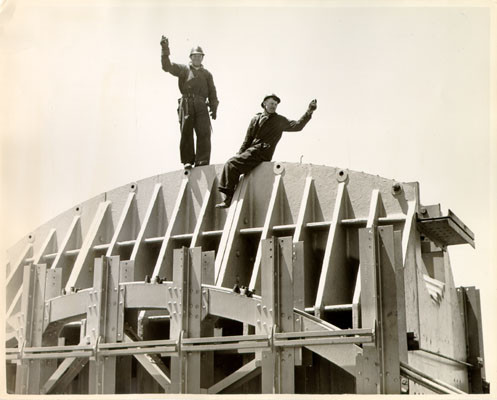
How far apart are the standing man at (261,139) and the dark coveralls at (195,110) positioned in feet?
5.63

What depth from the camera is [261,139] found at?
16.8 metres

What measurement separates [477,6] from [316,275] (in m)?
5.57

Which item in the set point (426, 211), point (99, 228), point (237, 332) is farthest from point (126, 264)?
point (426, 211)

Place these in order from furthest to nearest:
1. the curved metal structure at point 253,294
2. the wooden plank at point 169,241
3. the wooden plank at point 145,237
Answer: the wooden plank at point 145,237 → the wooden plank at point 169,241 → the curved metal structure at point 253,294

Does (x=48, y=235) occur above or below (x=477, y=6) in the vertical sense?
below

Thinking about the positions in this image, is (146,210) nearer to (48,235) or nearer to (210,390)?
(48,235)

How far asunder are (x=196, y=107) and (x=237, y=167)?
2.31 m

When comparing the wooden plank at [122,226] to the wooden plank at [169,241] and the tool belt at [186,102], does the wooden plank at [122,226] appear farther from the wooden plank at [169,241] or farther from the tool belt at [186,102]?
the tool belt at [186,102]

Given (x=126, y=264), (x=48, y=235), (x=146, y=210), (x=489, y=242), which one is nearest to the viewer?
(x=489, y=242)

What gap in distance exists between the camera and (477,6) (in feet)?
40.8

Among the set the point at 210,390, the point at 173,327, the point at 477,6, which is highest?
the point at 477,6

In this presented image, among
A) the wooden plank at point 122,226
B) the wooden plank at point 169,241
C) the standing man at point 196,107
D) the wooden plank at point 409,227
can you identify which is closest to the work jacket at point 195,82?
the standing man at point 196,107

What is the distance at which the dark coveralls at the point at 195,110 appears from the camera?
60.3ft

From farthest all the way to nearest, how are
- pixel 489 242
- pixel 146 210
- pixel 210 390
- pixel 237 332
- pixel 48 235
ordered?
1. pixel 48 235
2. pixel 146 210
3. pixel 237 332
4. pixel 210 390
5. pixel 489 242
